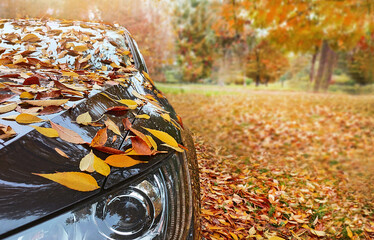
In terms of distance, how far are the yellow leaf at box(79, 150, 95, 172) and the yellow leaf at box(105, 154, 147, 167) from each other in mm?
43

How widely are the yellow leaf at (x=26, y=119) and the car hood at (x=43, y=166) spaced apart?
0.03 metres

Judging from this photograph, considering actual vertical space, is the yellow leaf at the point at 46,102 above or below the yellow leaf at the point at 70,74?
below

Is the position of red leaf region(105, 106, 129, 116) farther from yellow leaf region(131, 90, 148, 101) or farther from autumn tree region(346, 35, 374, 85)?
autumn tree region(346, 35, 374, 85)

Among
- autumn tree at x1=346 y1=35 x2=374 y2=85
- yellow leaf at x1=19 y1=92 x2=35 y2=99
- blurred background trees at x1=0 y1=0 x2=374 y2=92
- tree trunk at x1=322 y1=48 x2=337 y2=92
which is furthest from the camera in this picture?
tree trunk at x1=322 y1=48 x2=337 y2=92

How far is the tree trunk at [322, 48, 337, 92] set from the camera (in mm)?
7354

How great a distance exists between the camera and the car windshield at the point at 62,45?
1.80 meters

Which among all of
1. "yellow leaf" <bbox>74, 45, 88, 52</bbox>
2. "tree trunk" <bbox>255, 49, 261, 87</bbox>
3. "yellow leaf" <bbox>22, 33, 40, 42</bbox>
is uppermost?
"yellow leaf" <bbox>22, 33, 40, 42</bbox>

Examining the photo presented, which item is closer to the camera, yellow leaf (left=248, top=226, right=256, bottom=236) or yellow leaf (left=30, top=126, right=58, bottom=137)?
yellow leaf (left=30, top=126, right=58, bottom=137)

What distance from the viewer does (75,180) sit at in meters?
0.75

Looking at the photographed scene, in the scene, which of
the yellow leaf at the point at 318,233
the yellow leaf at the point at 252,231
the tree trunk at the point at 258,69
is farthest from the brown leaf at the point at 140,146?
the tree trunk at the point at 258,69

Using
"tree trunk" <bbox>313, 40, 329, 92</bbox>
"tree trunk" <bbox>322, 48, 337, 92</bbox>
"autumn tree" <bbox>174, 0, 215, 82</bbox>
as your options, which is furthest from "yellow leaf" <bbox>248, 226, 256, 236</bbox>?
"autumn tree" <bbox>174, 0, 215, 82</bbox>

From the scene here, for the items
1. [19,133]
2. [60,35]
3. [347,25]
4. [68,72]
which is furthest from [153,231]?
[347,25]

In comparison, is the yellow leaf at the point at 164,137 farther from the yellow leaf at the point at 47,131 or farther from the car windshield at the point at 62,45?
the car windshield at the point at 62,45

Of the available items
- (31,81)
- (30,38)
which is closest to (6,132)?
(31,81)
